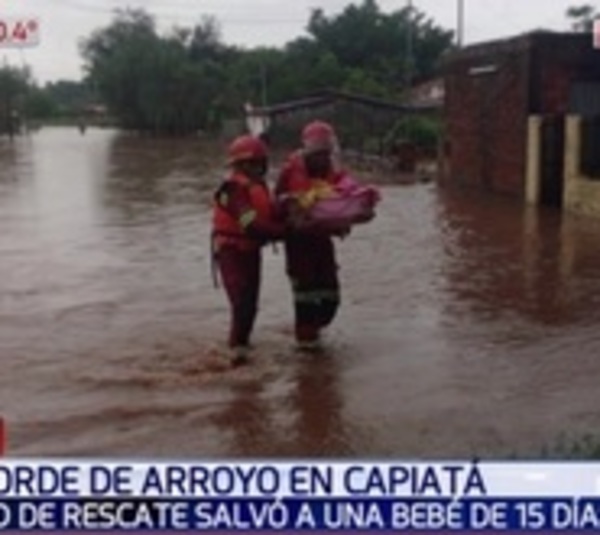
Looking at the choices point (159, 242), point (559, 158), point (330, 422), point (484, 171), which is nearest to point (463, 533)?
point (330, 422)

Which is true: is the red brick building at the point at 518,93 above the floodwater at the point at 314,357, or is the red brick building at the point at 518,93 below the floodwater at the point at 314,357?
above

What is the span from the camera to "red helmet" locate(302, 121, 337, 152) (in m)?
7.67

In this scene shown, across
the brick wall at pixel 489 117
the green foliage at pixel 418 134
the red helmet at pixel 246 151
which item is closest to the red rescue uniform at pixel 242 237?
the red helmet at pixel 246 151

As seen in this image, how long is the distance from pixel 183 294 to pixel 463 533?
22.8 ft

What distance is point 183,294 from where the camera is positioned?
10.5m

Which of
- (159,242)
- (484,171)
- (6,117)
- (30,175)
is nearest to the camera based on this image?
(159,242)

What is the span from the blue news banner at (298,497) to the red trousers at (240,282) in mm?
3673

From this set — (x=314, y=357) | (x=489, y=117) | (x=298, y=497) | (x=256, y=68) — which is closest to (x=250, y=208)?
(x=314, y=357)

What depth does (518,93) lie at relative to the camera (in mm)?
20859

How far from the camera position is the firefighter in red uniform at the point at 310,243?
767 cm

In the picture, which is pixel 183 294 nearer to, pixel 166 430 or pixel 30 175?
pixel 166 430

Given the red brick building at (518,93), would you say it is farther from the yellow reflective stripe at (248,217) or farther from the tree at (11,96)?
the tree at (11,96)

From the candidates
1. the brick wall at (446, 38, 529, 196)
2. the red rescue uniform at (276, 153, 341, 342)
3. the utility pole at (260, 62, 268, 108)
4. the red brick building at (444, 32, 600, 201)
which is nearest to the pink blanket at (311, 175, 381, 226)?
the red rescue uniform at (276, 153, 341, 342)

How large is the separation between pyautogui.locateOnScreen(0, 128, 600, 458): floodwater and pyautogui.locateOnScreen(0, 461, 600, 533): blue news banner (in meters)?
1.68
